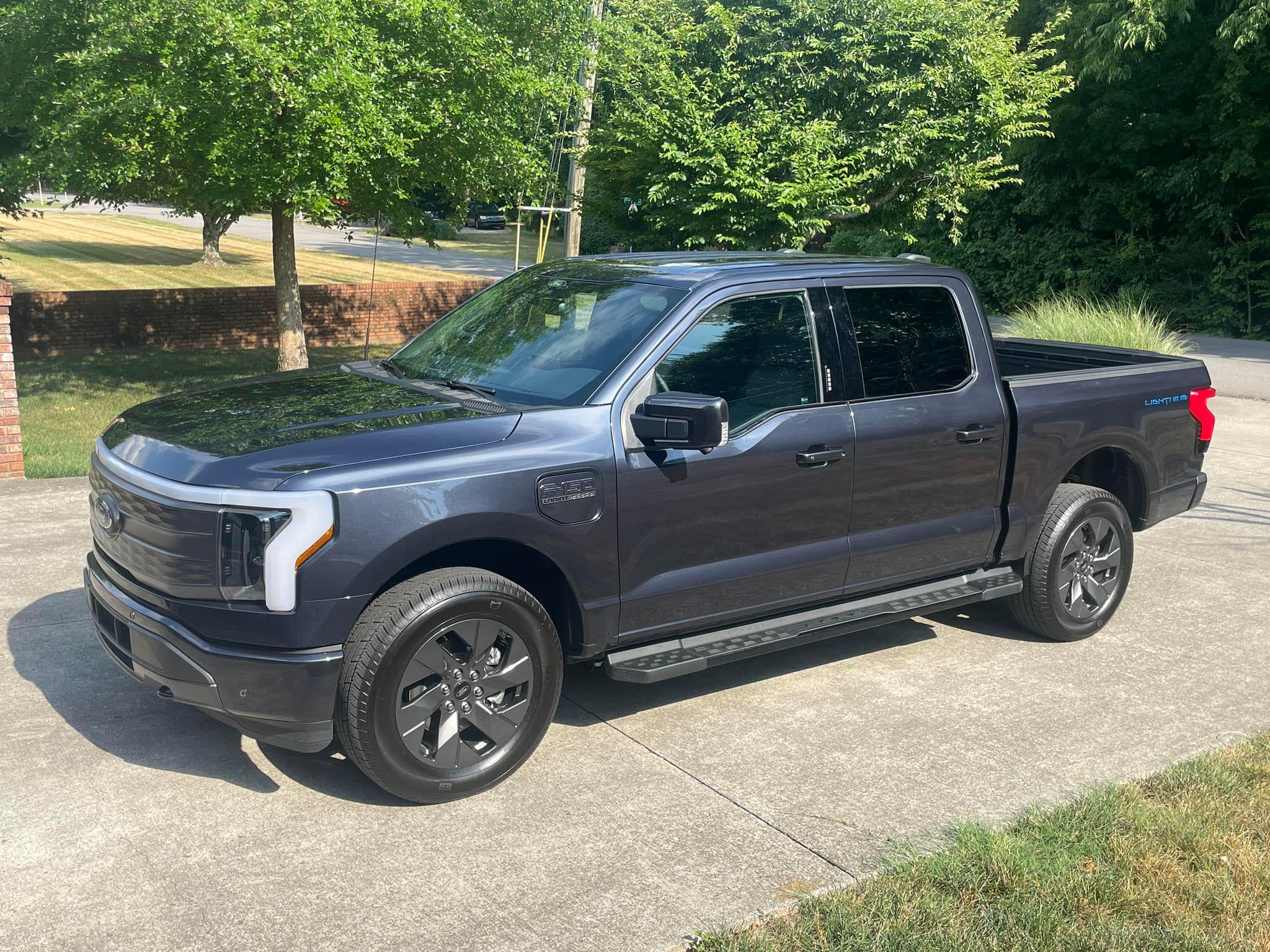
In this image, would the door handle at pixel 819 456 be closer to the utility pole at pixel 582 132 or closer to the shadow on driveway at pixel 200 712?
the shadow on driveway at pixel 200 712

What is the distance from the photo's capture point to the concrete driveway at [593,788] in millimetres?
3627

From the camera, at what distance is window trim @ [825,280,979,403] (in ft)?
17.4

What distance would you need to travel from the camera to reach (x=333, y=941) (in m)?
3.46

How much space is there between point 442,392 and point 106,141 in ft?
28.1

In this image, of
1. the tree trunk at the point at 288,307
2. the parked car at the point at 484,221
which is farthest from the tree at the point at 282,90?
the parked car at the point at 484,221

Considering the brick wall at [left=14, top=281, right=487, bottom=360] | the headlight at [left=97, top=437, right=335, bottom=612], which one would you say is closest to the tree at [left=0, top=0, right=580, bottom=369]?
the brick wall at [left=14, top=281, right=487, bottom=360]

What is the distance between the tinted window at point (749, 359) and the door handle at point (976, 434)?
0.83 metres

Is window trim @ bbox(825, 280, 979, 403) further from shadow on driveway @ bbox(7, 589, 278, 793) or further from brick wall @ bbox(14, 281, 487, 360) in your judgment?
brick wall @ bbox(14, 281, 487, 360)

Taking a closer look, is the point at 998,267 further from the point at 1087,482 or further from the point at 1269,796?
the point at 1269,796

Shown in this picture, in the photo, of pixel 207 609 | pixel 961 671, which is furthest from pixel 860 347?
pixel 207 609

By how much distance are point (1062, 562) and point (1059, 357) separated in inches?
65.4

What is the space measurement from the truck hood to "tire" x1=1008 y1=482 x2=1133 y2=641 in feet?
9.92

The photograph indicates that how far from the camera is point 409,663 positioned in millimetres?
4125

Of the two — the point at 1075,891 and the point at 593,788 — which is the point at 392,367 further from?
the point at 1075,891
